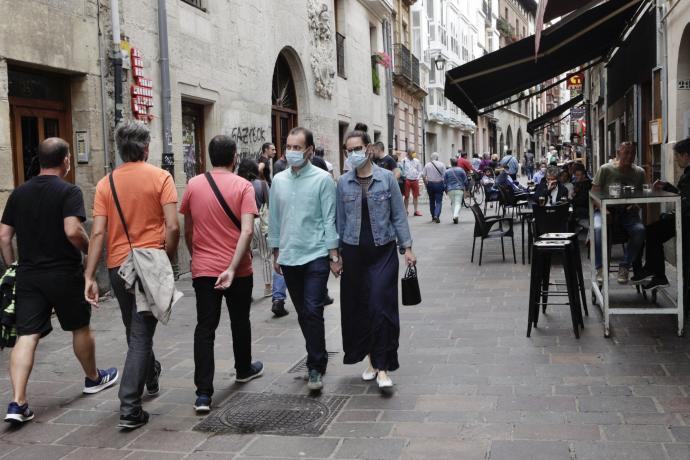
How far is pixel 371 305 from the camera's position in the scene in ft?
16.5

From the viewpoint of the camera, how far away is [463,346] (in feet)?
20.0

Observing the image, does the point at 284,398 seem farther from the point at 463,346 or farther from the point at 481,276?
the point at 481,276

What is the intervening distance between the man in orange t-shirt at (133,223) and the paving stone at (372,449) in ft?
4.30

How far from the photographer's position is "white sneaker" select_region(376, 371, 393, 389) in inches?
194

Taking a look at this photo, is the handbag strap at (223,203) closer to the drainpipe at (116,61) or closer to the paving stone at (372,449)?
the paving stone at (372,449)

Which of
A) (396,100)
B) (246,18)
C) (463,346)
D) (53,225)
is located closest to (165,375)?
(53,225)

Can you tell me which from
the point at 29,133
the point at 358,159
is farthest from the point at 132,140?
the point at 29,133

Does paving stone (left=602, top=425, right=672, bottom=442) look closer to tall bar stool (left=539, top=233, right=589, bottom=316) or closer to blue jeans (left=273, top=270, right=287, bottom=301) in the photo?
tall bar stool (left=539, top=233, right=589, bottom=316)

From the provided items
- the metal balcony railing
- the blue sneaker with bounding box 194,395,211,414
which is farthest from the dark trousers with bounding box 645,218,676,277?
the metal balcony railing

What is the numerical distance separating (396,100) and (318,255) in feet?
83.4

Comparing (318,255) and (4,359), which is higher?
(318,255)

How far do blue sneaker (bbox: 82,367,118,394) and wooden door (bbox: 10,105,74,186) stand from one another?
12.3ft

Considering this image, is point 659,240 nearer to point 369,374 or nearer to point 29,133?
point 369,374

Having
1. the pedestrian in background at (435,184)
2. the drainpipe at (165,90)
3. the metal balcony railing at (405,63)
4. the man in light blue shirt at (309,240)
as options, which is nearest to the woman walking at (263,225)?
the drainpipe at (165,90)
